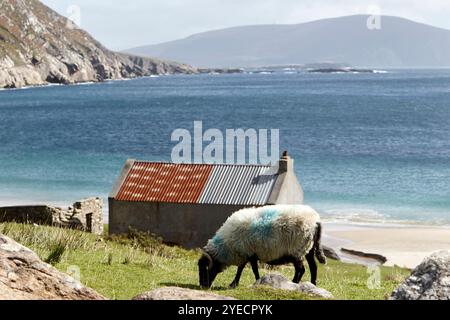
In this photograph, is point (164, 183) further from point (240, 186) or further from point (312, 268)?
point (312, 268)

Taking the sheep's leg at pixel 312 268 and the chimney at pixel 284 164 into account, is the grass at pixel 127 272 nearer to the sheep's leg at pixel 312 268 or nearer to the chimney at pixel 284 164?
the sheep's leg at pixel 312 268

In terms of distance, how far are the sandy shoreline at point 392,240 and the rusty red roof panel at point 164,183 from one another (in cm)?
895

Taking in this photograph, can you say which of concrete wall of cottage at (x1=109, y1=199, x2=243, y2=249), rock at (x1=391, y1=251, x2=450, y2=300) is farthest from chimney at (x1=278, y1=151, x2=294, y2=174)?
rock at (x1=391, y1=251, x2=450, y2=300)

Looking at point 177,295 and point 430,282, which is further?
point 430,282

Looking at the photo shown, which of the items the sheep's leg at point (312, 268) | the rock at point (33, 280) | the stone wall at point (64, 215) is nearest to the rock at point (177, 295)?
the rock at point (33, 280)

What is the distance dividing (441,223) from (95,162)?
1721 inches

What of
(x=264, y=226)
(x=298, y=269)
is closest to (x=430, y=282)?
(x=264, y=226)

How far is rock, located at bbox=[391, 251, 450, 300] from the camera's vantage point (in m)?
9.88

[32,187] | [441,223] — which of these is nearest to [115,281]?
[441,223]

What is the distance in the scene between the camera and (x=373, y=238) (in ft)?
161

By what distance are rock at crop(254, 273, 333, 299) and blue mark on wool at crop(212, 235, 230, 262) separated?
1693 millimetres

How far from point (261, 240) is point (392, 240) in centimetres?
3347

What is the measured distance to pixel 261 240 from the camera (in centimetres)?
1673

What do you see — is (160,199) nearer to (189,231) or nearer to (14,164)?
(189,231)
